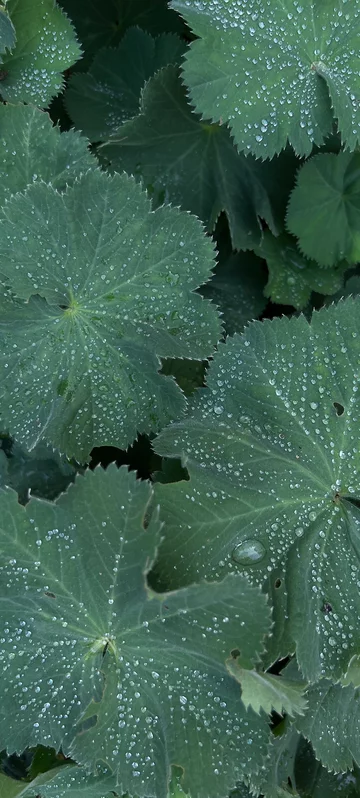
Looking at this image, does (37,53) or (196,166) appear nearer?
(37,53)

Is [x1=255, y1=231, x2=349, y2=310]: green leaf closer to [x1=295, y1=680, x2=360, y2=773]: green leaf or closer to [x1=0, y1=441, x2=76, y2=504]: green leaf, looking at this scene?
[x1=0, y1=441, x2=76, y2=504]: green leaf

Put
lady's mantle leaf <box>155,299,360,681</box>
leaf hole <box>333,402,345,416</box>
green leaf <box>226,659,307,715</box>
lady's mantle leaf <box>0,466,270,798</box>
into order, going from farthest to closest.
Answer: leaf hole <box>333,402,345,416</box>, lady's mantle leaf <box>155,299,360,681</box>, lady's mantle leaf <box>0,466,270,798</box>, green leaf <box>226,659,307,715</box>

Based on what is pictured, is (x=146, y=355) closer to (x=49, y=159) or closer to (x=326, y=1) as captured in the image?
(x=49, y=159)

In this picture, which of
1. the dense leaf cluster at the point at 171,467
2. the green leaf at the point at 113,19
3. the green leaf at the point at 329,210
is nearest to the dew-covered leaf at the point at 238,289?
the green leaf at the point at 329,210

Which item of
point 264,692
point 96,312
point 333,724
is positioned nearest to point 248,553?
point 264,692

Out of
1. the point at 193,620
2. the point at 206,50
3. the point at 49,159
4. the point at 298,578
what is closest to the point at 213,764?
the point at 193,620

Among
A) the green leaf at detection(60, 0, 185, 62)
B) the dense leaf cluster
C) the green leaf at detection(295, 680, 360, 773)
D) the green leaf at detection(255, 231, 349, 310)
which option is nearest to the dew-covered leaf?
the green leaf at detection(255, 231, 349, 310)

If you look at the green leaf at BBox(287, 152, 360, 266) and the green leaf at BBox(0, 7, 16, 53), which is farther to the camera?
the green leaf at BBox(287, 152, 360, 266)

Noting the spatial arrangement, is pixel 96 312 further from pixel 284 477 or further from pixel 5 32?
pixel 5 32
